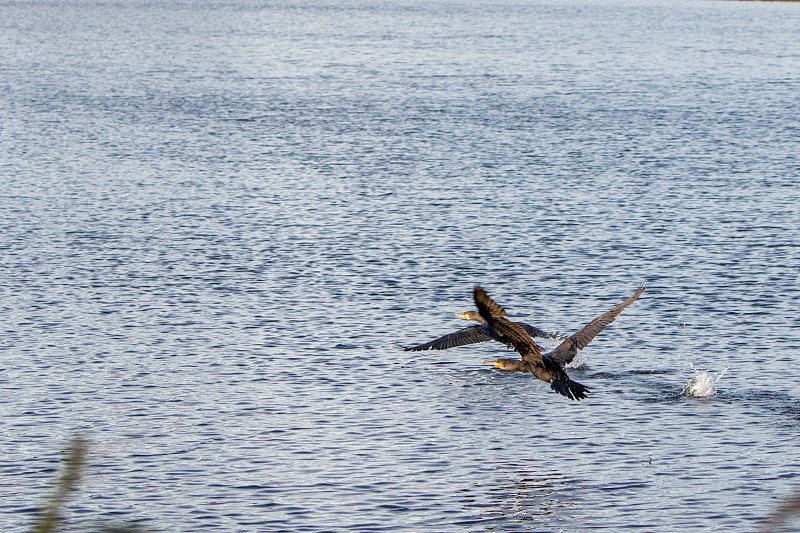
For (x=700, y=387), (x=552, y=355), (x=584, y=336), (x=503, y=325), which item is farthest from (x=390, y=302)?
(x=503, y=325)

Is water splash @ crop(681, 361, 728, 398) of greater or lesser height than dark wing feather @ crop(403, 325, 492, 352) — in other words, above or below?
below

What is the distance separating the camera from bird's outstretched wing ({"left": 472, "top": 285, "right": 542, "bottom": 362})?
14094 mm

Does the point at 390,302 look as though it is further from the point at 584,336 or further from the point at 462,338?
the point at 584,336

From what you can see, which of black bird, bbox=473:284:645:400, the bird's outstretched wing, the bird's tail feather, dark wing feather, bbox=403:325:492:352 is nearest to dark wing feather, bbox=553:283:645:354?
black bird, bbox=473:284:645:400

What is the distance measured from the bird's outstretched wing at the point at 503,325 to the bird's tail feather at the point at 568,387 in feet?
2.44

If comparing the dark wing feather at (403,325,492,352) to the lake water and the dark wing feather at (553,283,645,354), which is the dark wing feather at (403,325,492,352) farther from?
the dark wing feather at (553,283,645,354)

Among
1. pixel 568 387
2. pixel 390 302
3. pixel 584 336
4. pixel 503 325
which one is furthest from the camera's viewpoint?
pixel 390 302

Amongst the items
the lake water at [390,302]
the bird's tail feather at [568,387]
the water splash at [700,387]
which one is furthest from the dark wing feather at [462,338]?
the water splash at [700,387]

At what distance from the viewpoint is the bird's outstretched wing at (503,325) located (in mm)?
14094

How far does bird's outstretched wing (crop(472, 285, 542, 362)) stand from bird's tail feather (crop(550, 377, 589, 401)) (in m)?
0.74

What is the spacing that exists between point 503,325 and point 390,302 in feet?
39.9

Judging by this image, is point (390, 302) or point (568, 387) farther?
point (390, 302)

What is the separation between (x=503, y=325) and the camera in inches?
663

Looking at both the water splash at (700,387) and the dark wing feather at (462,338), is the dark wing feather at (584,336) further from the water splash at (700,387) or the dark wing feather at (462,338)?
the water splash at (700,387)
